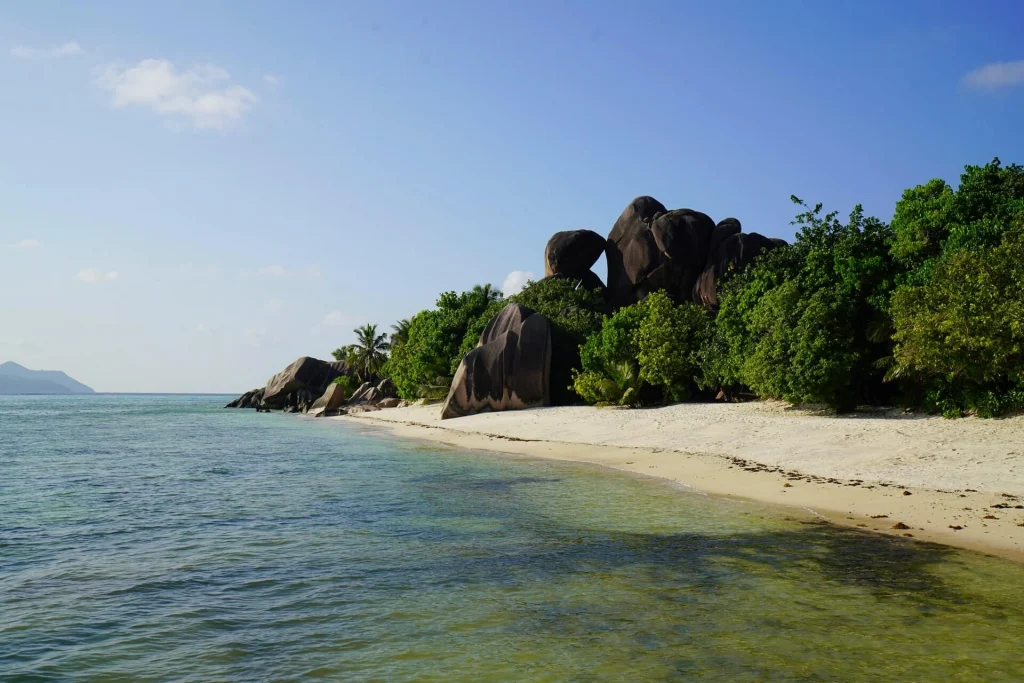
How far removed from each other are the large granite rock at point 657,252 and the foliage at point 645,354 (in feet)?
58.8

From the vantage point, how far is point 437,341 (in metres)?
62.5

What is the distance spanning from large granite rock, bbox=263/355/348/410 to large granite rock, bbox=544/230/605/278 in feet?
131

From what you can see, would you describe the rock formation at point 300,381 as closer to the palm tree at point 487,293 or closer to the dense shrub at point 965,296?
the palm tree at point 487,293

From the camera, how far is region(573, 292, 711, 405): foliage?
39.6 m

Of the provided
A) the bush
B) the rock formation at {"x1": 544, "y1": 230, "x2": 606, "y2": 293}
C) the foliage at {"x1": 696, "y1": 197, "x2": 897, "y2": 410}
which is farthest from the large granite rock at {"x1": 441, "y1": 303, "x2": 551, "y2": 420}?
the bush

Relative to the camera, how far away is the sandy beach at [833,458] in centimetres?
1402

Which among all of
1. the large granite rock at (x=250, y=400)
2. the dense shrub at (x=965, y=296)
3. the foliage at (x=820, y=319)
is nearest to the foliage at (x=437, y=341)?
the foliage at (x=820, y=319)

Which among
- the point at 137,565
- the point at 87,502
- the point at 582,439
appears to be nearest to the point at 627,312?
the point at 582,439

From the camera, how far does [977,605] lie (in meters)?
9.19

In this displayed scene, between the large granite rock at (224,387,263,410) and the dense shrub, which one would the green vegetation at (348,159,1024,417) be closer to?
the dense shrub

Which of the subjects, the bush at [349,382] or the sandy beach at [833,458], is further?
the bush at [349,382]

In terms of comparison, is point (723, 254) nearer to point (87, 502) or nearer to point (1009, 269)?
point (1009, 269)

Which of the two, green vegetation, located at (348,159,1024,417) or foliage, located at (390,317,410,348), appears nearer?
green vegetation, located at (348,159,1024,417)

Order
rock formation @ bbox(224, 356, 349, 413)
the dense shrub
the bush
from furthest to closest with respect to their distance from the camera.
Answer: rock formation @ bbox(224, 356, 349, 413) → the bush → the dense shrub
